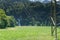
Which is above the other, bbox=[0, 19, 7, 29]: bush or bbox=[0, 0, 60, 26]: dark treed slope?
bbox=[0, 0, 60, 26]: dark treed slope

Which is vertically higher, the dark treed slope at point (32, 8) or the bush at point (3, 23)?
the dark treed slope at point (32, 8)

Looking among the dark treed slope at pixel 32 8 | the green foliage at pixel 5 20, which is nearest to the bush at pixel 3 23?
the green foliage at pixel 5 20

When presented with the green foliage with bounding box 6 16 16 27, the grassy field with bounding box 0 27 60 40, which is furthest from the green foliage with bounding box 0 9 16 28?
the grassy field with bounding box 0 27 60 40

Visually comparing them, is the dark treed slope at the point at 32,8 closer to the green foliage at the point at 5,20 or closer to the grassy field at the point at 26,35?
the green foliage at the point at 5,20

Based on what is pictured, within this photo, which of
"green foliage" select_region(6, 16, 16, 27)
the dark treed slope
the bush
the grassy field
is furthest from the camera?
"green foliage" select_region(6, 16, 16, 27)

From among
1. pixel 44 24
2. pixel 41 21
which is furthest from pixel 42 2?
pixel 44 24

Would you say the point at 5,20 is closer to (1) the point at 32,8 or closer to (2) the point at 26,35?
(1) the point at 32,8

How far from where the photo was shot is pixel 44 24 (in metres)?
4.92

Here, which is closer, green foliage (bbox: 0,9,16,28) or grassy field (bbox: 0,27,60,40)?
grassy field (bbox: 0,27,60,40)

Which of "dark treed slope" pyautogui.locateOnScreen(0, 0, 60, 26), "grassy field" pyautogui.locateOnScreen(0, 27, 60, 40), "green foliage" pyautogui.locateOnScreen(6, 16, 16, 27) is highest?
"dark treed slope" pyautogui.locateOnScreen(0, 0, 60, 26)

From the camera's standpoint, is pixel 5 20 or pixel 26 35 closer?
pixel 26 35

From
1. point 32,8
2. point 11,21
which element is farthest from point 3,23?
point 32,8

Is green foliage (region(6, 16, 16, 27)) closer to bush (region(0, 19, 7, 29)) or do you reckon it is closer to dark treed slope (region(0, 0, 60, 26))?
bush (region(0, 19, 7, 29))

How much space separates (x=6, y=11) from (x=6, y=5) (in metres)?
0.49
